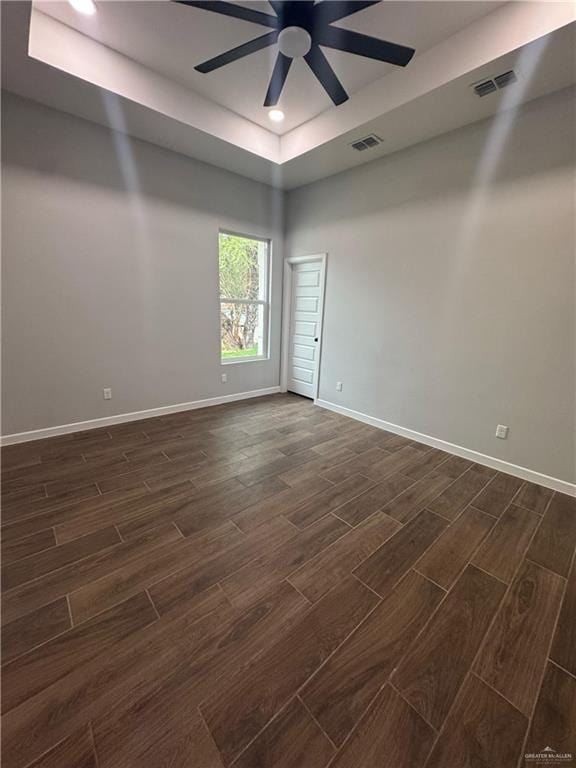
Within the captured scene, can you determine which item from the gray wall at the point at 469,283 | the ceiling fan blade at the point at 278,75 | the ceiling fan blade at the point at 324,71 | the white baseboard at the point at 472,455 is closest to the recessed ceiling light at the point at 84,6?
the ceiling fan blade at the point at 278,75

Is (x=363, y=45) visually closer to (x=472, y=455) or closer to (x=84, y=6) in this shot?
(x=84, y=6)

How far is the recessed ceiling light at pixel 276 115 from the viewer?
3.16 metres

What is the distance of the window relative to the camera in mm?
4285

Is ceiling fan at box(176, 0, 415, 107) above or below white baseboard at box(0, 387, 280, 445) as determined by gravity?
above

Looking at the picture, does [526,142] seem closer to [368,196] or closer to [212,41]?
[368,196]

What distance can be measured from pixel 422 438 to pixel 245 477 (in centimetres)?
205

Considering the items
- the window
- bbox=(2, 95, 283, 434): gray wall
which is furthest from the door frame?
bbox=(2, 95, 283, 434): gray wall

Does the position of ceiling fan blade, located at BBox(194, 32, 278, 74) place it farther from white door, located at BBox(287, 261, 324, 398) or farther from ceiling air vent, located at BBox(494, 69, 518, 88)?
white door, located at BBox(287, 261, 324, 398)

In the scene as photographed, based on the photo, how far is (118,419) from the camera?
355 centimetres

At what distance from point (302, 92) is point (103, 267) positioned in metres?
2.60

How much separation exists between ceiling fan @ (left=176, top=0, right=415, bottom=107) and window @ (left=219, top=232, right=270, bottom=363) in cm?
225

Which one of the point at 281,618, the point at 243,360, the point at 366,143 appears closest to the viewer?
the point at 281,618

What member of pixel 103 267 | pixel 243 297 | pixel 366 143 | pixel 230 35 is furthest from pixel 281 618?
pixel 366 143

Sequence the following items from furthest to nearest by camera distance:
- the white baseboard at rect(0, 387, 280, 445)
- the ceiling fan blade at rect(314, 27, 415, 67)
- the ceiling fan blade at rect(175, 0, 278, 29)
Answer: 1. the white baseboard at rect(0, 387, 280, 445)
2. the ceiling fan blade at rect(314, 27, 415, 67)
3. the ceiling fan blade at rect(175, 0, 278, 29)
